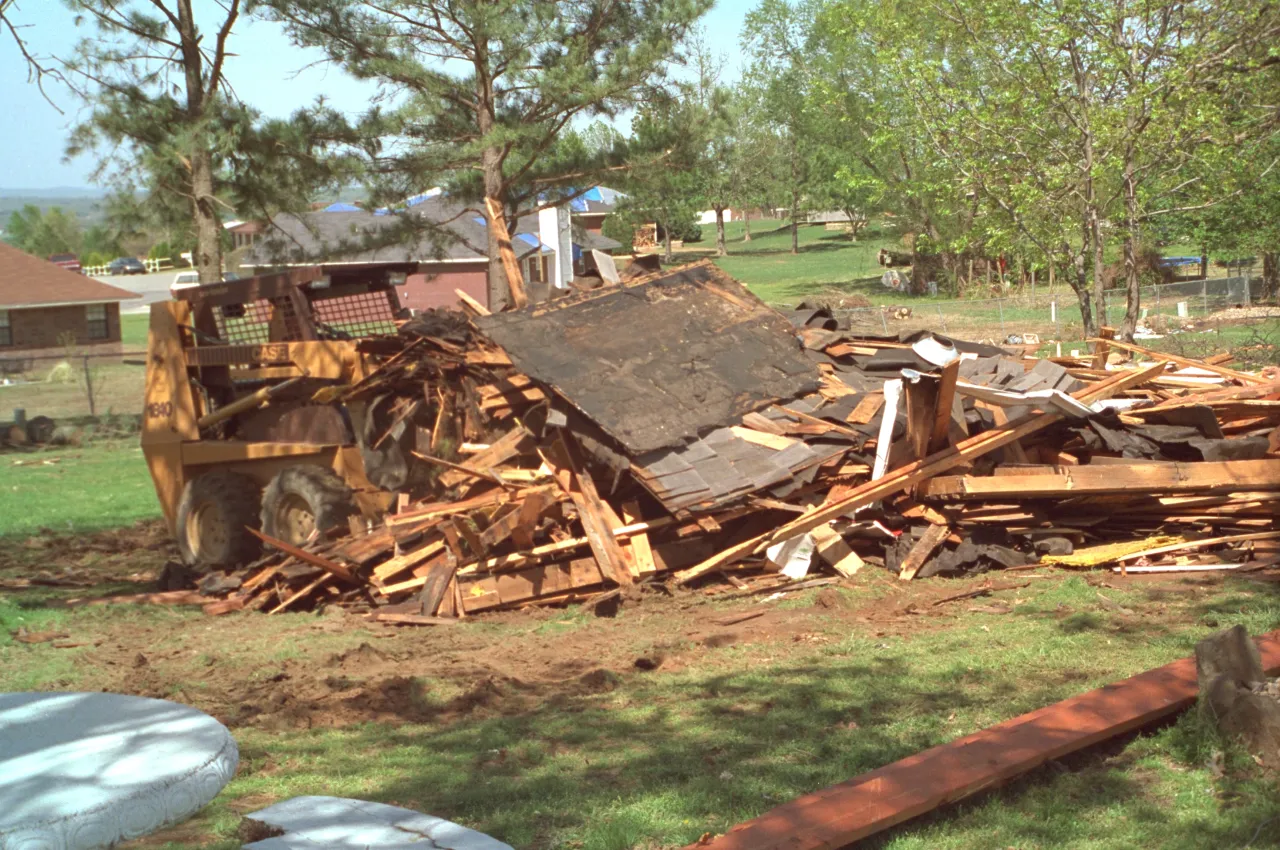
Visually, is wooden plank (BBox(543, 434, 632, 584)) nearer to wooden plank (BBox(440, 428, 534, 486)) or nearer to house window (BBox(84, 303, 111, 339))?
wooden plank (BBox(440, 428, 534, 486))

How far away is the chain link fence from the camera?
87.1 feet

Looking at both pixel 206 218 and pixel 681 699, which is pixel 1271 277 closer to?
pixel 206 218

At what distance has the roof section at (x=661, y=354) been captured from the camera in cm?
1001

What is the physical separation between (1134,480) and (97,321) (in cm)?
4429

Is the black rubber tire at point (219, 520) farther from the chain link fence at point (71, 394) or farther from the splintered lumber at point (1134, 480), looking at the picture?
the chain link fence at point (71, 394)

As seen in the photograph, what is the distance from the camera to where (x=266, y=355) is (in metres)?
11.5

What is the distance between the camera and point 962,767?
4.66 metres

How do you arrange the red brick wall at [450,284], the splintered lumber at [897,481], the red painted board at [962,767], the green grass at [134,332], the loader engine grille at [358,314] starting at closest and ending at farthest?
1. the red painted board at [962,767]
2. the splintered lumber at [897,481]
3. the loader engine grille at [358,314]
4. the green grass at [134,332]
5. the red brick wall at [450,284]

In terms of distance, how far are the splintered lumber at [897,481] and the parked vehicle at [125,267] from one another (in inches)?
3706

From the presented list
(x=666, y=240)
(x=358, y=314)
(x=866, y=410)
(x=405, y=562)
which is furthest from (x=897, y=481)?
(x=666, y=240)

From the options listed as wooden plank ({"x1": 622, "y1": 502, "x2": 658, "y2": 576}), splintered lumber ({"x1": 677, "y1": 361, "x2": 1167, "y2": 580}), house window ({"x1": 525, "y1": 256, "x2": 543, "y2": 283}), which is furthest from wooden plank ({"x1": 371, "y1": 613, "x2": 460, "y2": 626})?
house window ({"x1": 525, "y1": 256, "x2": 543, "y2": 283})

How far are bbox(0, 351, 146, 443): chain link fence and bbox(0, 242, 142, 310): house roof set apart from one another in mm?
4237

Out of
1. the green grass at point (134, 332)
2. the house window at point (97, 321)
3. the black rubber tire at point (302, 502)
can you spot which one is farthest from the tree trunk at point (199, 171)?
the house window at point (97, 321)

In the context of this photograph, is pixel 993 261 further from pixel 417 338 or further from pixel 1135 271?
pixel 417 338
